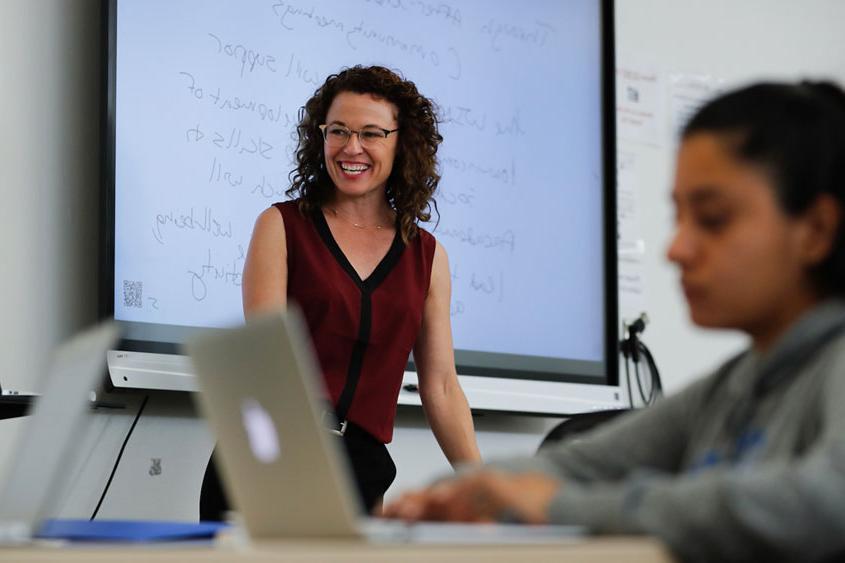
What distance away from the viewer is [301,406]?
3.12ft

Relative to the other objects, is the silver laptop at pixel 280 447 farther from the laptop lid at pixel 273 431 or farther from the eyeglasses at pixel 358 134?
the eyeglasses at pixel 358 134

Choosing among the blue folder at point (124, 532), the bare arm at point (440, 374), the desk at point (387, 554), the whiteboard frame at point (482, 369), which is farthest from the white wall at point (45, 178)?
the desk at point (387, 554)

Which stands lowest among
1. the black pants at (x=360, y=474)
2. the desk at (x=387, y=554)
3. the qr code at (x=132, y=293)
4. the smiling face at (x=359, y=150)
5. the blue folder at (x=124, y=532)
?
the black pants at (x=360, y=474)

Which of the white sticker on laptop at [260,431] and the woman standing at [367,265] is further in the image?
the woman standing at [367,265]

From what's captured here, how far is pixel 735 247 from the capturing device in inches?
40.2

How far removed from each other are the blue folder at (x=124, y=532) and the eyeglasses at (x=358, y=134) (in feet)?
4.58

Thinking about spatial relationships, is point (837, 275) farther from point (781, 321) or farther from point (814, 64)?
point (814, 64)

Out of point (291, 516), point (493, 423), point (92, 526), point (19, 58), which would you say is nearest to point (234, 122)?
point (19, 58)

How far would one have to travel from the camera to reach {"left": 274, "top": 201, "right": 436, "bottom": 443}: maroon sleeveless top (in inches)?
96.6

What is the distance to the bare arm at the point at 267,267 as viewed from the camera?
237cm

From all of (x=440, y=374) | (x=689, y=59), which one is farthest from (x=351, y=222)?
(x=689, y=59)

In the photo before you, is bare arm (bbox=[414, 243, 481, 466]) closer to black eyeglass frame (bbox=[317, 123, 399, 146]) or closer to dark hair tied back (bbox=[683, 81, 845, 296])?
black eyeglass frame (bbox=[317, 123, 399, 146])

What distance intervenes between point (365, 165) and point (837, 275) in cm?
159

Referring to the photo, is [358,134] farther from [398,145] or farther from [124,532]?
[124,532]
